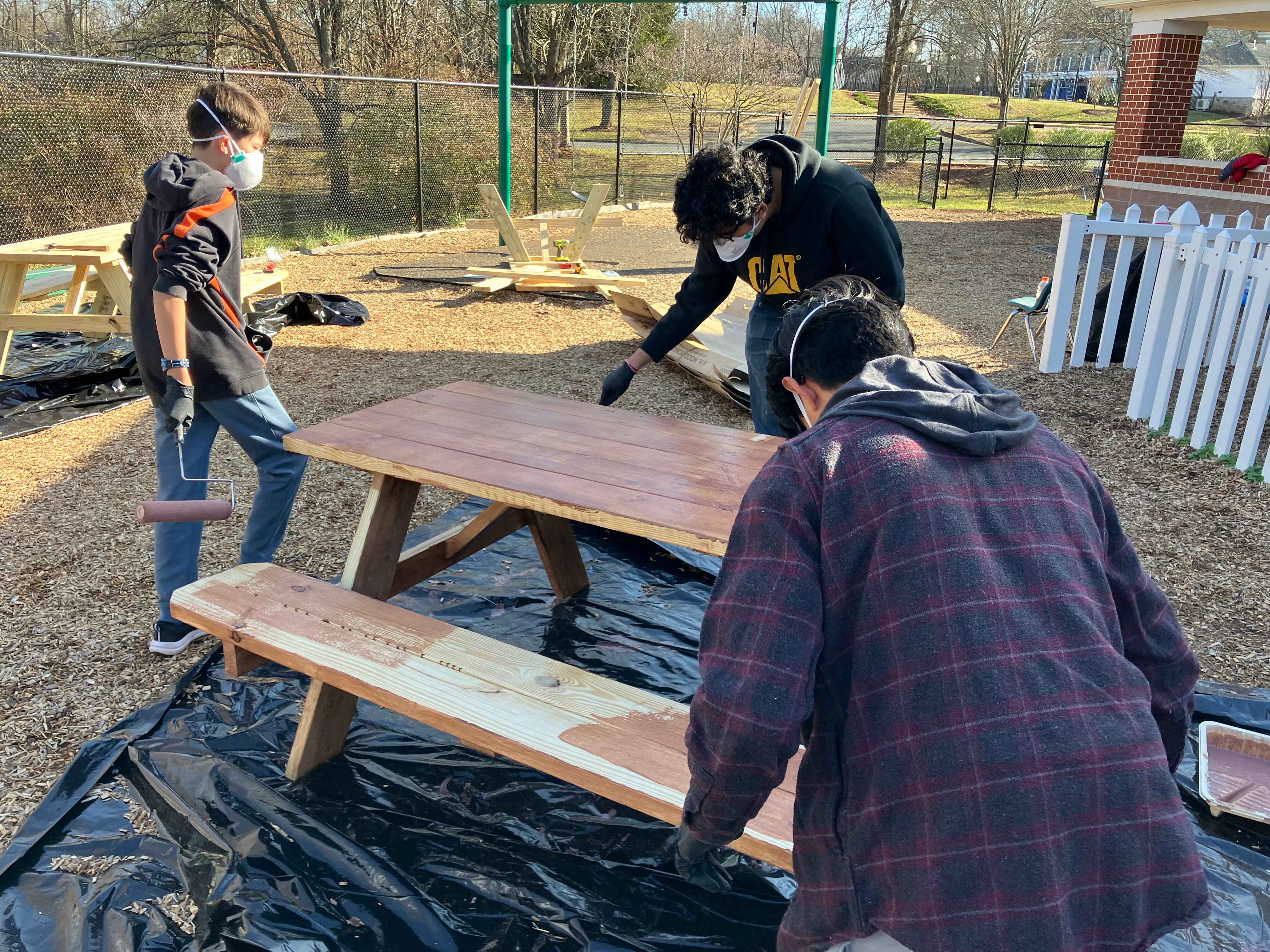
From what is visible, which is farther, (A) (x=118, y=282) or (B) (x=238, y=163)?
(A) (x=118, y=282)

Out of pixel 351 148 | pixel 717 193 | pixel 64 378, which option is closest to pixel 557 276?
pixel 64 378

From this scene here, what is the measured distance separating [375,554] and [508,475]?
736 mm

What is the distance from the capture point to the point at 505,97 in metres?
10.7

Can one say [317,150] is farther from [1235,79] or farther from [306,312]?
[1235,79]

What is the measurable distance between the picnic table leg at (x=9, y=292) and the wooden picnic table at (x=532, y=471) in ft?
14.1

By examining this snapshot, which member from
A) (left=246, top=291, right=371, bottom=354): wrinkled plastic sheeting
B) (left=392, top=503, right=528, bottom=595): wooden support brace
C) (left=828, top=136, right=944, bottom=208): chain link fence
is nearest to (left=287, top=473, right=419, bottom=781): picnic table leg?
(left=392, top=503, right=528, bottom=595): wooden support brace

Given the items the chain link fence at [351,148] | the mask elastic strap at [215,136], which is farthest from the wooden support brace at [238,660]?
the chain link fence at [351,148]

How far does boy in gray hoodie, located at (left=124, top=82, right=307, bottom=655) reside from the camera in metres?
2.81

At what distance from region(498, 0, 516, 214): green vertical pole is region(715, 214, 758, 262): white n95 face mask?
791 cm

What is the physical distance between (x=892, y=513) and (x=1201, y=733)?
6.91 feet

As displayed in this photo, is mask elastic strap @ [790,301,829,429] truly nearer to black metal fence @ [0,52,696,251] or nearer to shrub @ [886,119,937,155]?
black metal fence @ [0,52,696,251]

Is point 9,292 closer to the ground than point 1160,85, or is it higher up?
closer to the ground

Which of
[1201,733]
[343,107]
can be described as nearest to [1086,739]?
[1201,733]

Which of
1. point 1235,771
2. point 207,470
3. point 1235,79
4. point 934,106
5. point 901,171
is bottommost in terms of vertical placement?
point 1235,771
